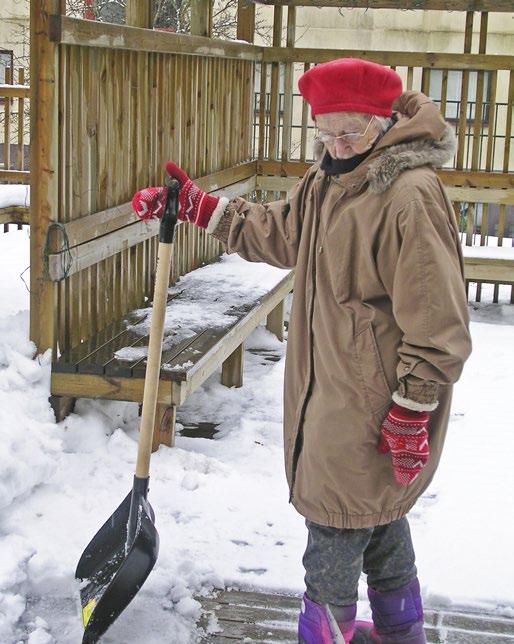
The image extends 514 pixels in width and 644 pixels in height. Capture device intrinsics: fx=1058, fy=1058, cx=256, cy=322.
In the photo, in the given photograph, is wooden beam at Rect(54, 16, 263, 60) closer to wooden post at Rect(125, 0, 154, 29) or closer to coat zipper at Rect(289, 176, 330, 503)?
wooden post at Rect(125, 0, 154, 29)

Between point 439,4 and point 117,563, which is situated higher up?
point 439,4

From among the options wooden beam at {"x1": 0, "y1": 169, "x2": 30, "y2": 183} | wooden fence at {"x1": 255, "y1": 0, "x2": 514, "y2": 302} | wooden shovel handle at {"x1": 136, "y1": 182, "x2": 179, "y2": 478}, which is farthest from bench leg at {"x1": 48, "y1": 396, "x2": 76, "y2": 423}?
wooden beam at {"x1": 0, "y1": 169, "x2": 30, "y2": 183}

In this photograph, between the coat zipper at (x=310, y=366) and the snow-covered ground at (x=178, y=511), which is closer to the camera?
the coat zipper at (x=310, y=366)

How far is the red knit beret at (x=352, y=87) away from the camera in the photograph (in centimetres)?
300

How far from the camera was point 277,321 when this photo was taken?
8078 mm

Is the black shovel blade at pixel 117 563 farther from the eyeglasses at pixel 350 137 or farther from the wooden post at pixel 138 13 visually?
the wooden post at pixel 138 13

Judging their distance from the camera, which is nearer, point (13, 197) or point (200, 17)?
point (200, 17)

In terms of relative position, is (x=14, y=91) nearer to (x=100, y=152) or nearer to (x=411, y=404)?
(x=100, y=152)

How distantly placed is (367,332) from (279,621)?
1.26m

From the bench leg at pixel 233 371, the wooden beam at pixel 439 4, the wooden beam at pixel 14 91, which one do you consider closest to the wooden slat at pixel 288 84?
the wooden beam at pixel 439 4

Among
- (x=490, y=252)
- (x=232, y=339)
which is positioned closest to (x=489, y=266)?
(x=490, y=252)

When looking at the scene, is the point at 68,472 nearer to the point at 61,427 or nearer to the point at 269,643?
the point at 61,427

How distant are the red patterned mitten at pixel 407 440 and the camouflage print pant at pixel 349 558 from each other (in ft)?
0.94

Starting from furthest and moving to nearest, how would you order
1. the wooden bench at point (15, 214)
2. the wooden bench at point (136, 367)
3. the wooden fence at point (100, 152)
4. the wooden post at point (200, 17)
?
1. the wooden bench at point (15, 214)
2. the wooden post at point (200, 17)
3. the wooden bench at point (136, 367)
4. the wooden fence at point (100, 152)
